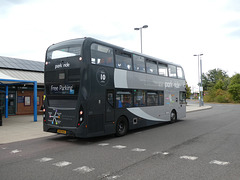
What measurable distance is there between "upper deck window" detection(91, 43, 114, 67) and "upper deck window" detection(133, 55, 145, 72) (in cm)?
185

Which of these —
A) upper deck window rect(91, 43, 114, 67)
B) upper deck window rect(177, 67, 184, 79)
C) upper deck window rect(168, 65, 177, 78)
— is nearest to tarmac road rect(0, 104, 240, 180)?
upper deck window rect(91, 43, 114, 67)

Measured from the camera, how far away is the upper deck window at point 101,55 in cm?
799

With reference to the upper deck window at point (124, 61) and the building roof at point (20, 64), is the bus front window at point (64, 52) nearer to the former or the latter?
the upper deck window at point (124, 61)

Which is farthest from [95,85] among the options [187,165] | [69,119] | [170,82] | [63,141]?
[170,82]

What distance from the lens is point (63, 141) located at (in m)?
Answer: 8.38

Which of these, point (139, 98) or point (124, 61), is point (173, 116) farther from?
point (124, 61)

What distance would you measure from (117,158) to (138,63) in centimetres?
590

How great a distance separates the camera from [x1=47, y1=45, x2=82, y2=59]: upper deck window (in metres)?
7.84

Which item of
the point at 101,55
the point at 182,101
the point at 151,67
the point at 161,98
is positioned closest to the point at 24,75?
the point at 151,67

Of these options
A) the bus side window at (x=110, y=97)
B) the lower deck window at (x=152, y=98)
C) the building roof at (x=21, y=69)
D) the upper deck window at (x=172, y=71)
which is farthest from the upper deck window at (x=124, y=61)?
the building roof at (x=21, y=69)

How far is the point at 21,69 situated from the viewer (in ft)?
67.4

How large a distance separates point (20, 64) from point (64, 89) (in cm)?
1630

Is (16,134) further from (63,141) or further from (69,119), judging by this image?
(69,119)

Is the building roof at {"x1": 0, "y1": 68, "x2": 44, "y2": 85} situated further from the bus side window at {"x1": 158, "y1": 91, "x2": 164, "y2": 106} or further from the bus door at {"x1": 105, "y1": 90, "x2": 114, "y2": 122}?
the bus door at {"x1": 105, "y1": 90, "x2": 114, "y2": 122}
